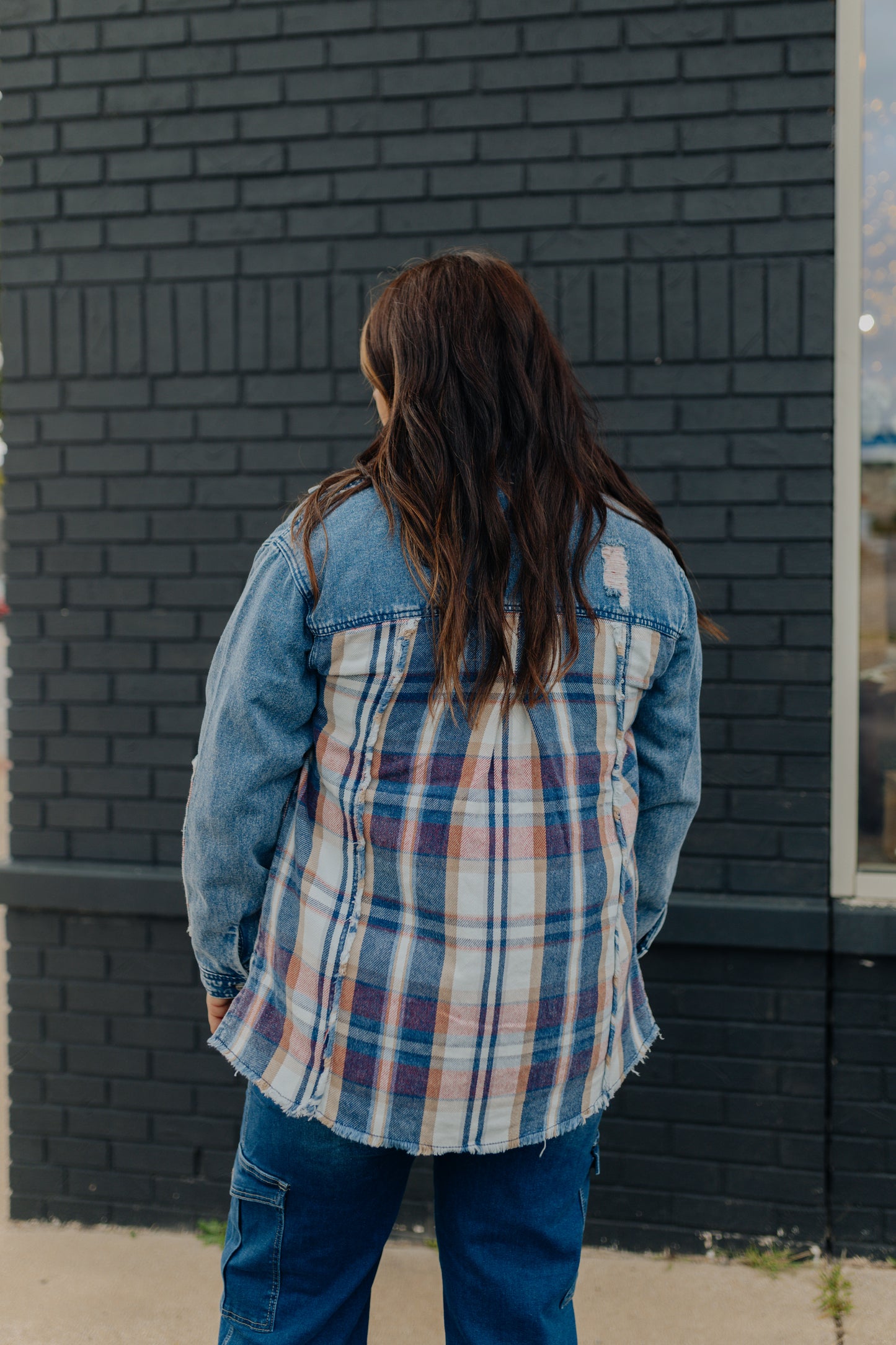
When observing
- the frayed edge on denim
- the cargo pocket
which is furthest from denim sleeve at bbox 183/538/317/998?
the cargo pocket

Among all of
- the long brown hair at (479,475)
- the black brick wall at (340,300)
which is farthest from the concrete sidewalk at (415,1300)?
the long brown hair at (479,475)

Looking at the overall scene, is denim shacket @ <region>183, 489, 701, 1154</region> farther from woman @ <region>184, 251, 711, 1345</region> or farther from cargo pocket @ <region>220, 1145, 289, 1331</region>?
cargo pocket @ <region>220, 1145, 289, 1331</region>

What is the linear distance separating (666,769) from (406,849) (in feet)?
1.64

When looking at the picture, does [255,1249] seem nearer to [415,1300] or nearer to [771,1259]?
[415,1300]

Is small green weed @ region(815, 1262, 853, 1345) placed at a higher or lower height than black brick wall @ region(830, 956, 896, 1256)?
lower

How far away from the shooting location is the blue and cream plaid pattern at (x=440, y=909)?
1.49m

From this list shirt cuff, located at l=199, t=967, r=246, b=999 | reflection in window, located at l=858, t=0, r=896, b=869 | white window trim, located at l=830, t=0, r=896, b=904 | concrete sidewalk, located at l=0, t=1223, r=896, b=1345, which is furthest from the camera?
reflection in window, located at l=858, t=0, r=896, b=869

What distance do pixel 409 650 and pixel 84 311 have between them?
200cm

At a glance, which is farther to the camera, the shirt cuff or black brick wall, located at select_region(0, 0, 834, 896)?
black brick wall, located at select_region(0, 0, 834, 896)

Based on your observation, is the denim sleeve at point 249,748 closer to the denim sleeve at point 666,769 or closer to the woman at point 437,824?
the woman at point 437,824

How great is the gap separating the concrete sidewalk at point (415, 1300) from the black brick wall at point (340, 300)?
96cm

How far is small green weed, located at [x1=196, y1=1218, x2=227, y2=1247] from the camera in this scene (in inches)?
118

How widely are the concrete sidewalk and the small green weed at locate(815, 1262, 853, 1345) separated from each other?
15 millimetres

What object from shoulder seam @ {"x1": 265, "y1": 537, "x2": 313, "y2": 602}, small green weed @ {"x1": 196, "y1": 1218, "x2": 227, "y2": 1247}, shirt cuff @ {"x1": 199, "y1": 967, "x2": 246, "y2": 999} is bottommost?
small green weed @ {"x1": 196, "y1": 1218, "x2": 227, "y2": 1247}
